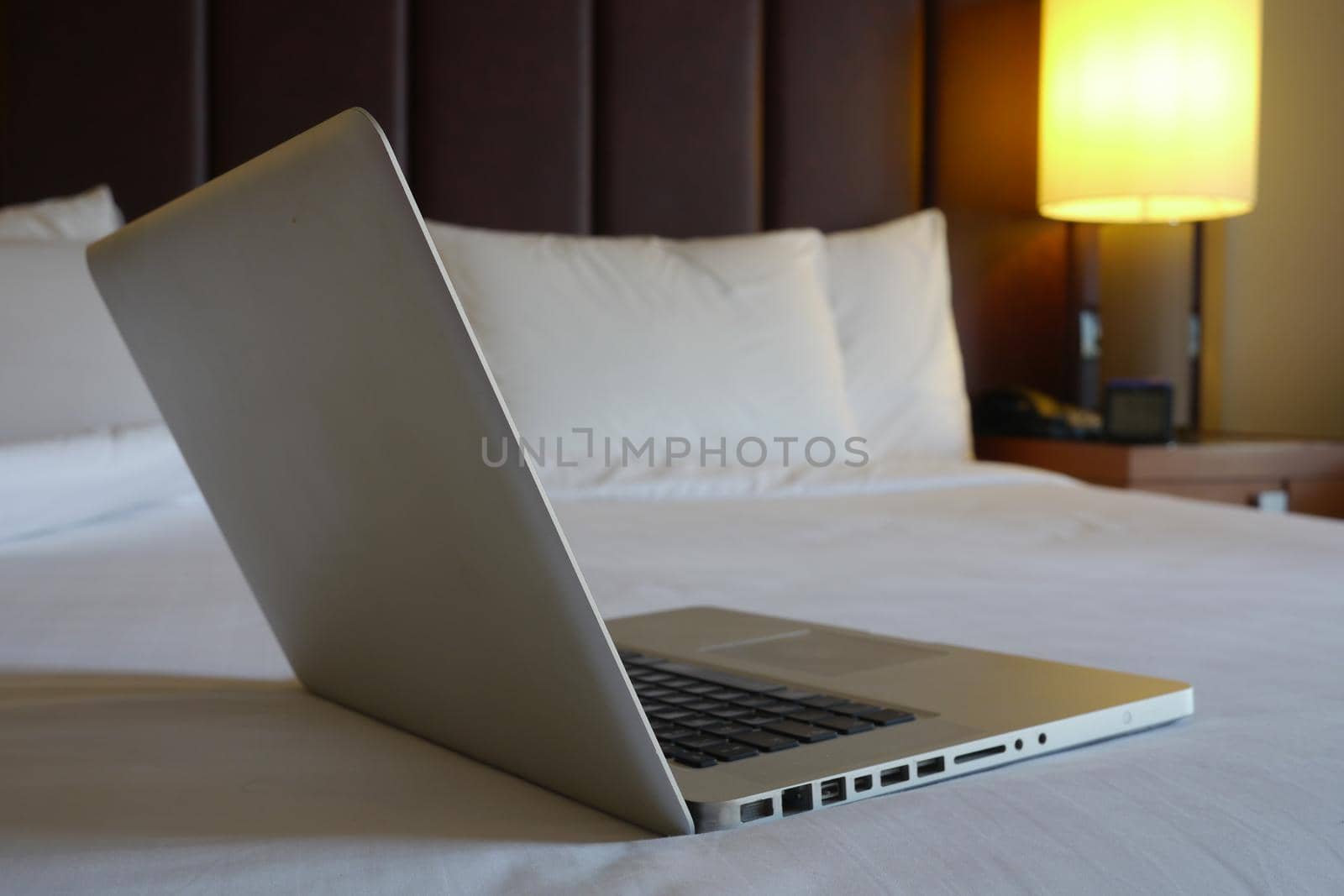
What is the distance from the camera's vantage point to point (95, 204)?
1.89m

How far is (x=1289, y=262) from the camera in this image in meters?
2.87

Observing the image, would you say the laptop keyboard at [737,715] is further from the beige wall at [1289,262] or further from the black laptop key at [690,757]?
the beige wall at [1289,262]

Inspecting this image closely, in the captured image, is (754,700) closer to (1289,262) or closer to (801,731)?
(801,731)

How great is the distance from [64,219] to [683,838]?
5.58 ft

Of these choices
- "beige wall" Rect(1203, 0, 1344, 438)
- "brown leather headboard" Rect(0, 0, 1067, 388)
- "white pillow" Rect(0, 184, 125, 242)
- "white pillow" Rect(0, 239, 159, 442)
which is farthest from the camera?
"beige wall" Rect(1203, 0, 1344, 438)

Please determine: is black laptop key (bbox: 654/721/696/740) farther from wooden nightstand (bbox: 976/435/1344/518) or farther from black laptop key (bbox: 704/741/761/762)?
wooden nightstand (bbox: 976/435/1344/518)

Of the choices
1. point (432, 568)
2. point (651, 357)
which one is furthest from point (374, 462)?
point (651, 357)

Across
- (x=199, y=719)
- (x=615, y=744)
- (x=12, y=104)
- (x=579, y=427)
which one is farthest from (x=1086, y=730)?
(x=12, y=104)

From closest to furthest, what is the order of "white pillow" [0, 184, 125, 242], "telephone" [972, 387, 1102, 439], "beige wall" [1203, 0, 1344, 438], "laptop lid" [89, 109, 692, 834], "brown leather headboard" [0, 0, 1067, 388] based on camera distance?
"laptop lid" [89, 109, 692, 834] → "white pillow" [0, 184, 125, 242] → "brown leather headboard" [0, 0, 1067, 388] → "telephone" [972, 387, 1102, 439] → "beige wall" [1203, 0, 1344, 438]

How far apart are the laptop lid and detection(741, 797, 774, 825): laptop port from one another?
0.08ft

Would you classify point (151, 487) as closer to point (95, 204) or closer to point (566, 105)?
point (95, 204)

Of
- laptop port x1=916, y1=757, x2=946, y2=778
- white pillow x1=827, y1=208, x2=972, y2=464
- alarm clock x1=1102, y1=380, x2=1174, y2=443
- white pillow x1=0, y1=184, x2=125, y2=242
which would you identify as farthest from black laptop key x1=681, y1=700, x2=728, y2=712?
alarm clock x1=1102, y1=380, x2=1174, y2=443

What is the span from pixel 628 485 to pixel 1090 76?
1.26 m

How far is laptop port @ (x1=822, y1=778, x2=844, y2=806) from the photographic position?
50 cm
